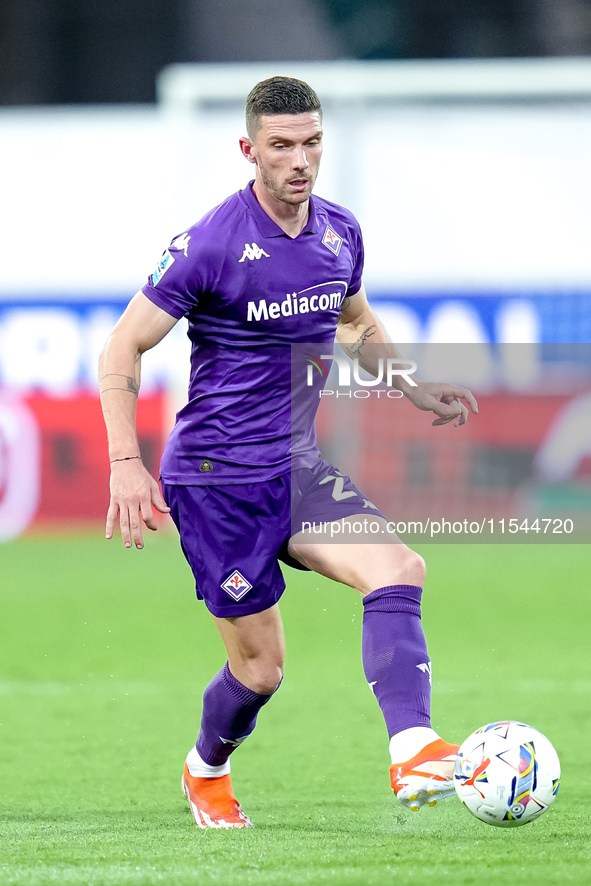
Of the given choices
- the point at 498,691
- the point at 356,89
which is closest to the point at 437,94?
the point at 356,89

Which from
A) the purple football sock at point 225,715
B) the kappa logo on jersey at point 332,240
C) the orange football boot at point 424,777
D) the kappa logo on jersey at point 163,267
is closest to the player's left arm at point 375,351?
the kappa logo on jersey at point 332,240

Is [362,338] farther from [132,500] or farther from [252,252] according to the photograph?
[132,500]

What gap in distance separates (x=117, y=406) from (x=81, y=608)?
569 centimetres

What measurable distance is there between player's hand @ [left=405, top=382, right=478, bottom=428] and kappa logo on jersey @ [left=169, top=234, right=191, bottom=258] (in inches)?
32.7

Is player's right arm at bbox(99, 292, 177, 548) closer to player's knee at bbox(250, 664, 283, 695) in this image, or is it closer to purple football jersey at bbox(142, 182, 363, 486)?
purple football jersey at bbox(142, 182, 363, 486)

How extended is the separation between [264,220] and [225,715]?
1454 millimetres

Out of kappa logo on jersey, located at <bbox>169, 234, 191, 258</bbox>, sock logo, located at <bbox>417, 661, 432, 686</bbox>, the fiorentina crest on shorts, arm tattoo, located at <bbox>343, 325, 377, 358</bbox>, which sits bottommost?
sock logo, located at <bbox>417, 661, 432, 686</bbox>

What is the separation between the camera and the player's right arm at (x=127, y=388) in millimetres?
3527

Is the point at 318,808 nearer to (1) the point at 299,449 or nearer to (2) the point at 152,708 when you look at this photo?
(1) the point at 299,449

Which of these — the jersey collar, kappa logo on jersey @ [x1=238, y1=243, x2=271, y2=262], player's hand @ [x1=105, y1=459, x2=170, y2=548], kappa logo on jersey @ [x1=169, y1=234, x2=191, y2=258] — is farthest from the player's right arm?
the jersey collar

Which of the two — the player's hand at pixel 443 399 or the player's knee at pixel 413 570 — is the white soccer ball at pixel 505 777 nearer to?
the player's knee at pixel 413 570

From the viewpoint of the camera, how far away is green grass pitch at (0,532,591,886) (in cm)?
319

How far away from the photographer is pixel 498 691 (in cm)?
642

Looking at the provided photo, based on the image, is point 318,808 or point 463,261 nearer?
point 318,808
